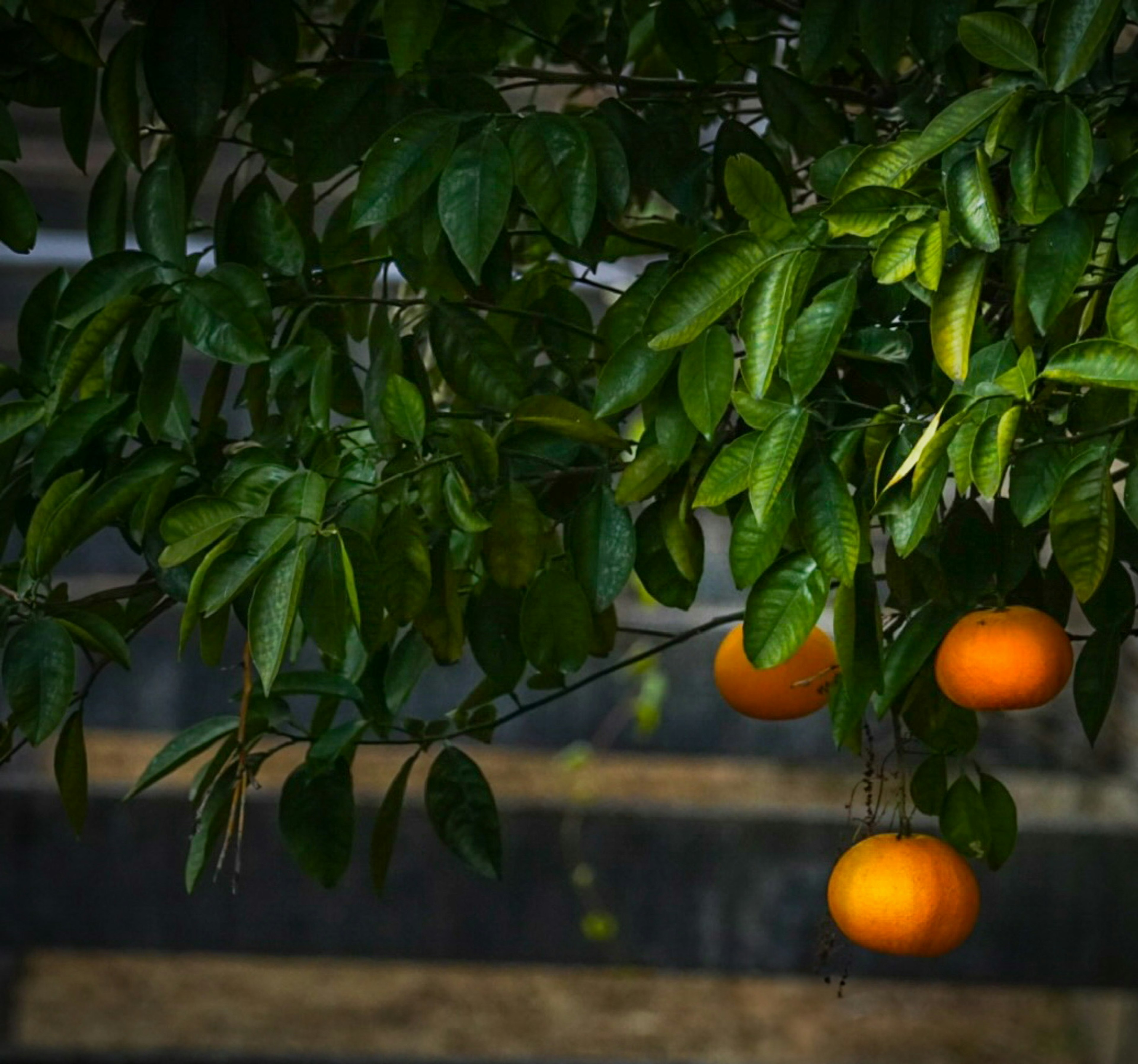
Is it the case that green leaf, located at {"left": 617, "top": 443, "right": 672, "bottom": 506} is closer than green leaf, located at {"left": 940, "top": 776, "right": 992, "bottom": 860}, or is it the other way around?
green leaf, located at {"left": 617, "top": 443, "right": 672, "bottom": 506}

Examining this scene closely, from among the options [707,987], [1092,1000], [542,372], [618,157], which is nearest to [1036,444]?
[618,157]

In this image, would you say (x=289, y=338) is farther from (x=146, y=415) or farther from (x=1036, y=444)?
(x=1036, y=444)

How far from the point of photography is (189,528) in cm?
65

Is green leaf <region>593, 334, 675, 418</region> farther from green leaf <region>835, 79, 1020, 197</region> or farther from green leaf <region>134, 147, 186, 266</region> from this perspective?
green leaf <region>134, 147, 186, 266</region>

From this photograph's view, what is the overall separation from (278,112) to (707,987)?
10.4 ft

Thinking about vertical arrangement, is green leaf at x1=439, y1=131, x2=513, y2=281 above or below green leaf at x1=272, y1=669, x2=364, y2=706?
above

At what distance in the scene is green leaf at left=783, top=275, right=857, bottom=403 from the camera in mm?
596

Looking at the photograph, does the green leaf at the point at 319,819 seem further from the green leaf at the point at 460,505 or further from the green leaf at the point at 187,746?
the green leaf at the point at 460,505

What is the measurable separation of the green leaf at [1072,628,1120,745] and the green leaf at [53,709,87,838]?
0.50 metres

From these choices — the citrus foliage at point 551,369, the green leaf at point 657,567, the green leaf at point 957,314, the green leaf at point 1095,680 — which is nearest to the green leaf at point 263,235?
the citrus foliage at point 551,369

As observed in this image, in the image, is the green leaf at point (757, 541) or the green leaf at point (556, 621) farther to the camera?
the green leaf at point (556, 621)

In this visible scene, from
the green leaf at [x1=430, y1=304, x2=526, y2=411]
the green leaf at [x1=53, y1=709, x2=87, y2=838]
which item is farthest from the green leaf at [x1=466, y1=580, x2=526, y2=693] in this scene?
the green leaf at [x1=53, y1=709, x2=87, y2=838]

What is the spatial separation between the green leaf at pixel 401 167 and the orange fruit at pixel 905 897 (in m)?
0.39

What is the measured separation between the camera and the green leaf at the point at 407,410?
67cm
